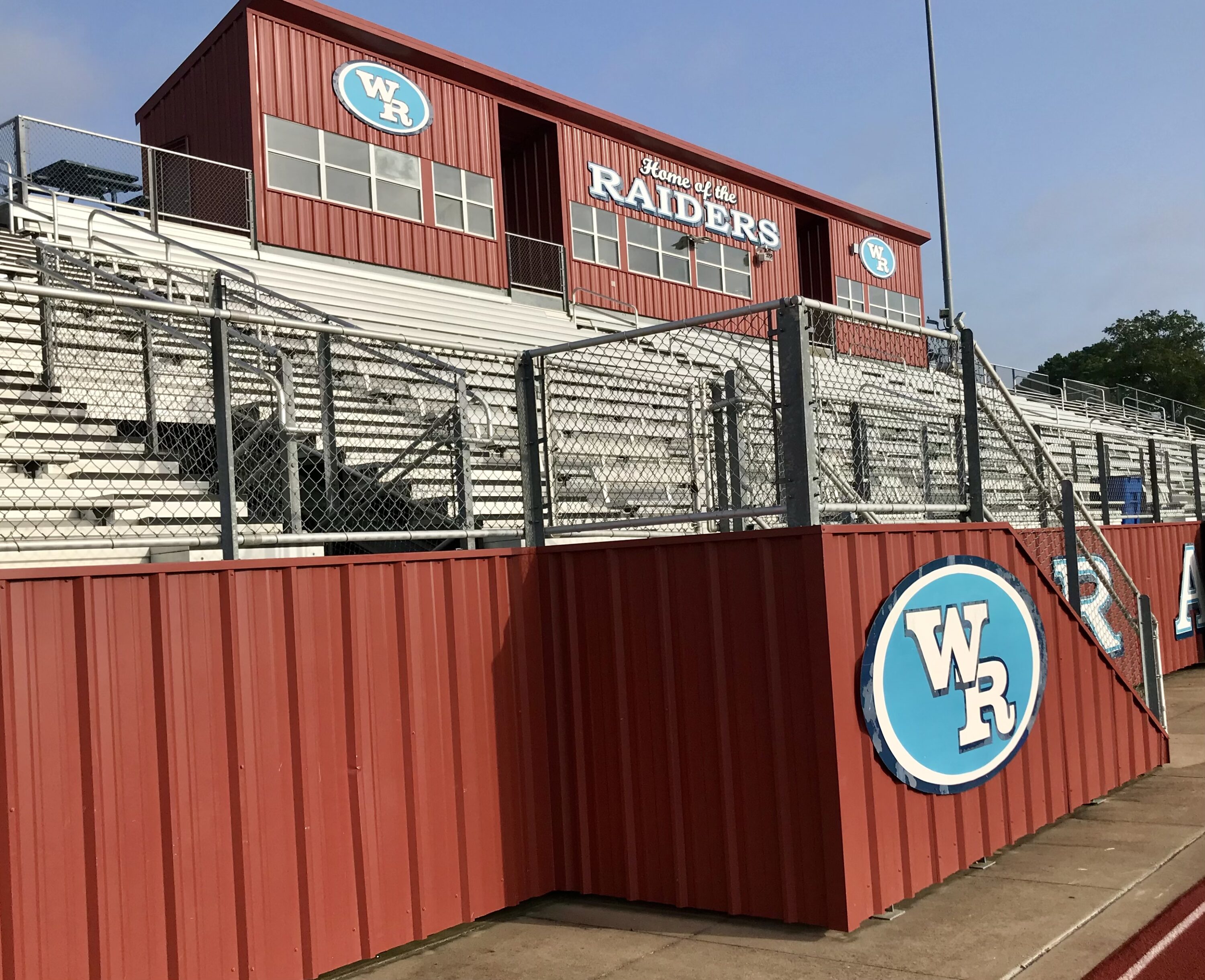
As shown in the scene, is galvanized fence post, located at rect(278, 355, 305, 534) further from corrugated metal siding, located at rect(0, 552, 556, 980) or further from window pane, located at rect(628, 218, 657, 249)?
window pane, located at rect(628, 218, 657, 249)

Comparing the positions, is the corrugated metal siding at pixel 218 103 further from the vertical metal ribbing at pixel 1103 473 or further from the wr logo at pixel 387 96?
the vertical metal ribbing at pixel 1103 473

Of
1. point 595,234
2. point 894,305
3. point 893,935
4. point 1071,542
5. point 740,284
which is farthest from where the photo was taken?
point 894,305

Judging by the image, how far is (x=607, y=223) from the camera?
25.0 m

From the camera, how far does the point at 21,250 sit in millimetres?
12617

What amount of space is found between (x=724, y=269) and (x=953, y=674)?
73.7ft

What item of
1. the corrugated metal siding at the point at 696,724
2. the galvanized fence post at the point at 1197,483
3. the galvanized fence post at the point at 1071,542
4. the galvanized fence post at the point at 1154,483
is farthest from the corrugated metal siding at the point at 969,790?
the galvanized fence post at the point at 1197,483

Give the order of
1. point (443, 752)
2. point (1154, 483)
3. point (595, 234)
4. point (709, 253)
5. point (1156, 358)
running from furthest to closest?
point (1156, 358)
point (709, 253)
point (595, 234)
point (1154, 483)
point (443, 752)

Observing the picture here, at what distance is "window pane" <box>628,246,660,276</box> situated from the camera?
25531 mm

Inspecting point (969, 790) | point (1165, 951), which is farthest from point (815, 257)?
point (1165, 951)

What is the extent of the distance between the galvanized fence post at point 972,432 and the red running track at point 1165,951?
2.40m

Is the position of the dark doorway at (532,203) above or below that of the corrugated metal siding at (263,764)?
above

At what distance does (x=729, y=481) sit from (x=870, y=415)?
960 millimetres

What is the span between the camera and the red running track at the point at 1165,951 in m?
4.76

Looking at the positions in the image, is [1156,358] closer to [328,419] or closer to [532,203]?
[532,203]
